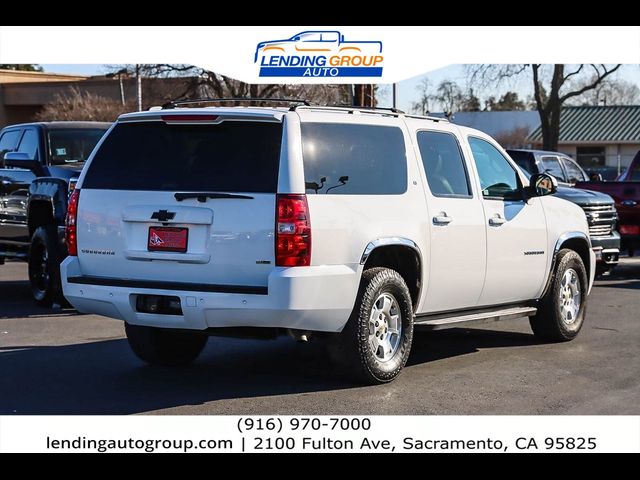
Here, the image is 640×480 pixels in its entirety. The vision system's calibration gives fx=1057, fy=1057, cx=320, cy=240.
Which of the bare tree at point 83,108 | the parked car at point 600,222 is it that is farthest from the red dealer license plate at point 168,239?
the bare tree at point 83,108

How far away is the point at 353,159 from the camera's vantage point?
777 centimetres

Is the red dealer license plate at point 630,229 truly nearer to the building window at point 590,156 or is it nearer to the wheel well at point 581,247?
the wheel well at point 581,247

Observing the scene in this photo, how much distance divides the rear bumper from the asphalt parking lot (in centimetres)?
55

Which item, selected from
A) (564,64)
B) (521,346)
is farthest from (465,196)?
(564,64)

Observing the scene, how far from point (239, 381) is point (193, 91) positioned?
33878 millimetres

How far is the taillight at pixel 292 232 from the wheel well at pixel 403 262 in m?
0.88

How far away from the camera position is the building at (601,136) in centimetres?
6078

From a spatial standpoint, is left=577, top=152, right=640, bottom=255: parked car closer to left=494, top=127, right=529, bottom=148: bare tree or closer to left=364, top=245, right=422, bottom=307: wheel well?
left=364, top=245, right=422, bottom=307: wheel well

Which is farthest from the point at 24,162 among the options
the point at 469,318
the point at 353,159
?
the point at 469,318

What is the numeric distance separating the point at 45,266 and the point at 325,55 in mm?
15185

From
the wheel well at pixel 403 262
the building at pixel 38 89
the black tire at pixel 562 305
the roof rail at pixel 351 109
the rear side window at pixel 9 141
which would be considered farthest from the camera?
the building at pixel 38 89

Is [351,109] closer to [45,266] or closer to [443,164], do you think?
[443,164]

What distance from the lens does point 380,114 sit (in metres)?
8.27

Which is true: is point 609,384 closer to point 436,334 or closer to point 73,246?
point 436,334
